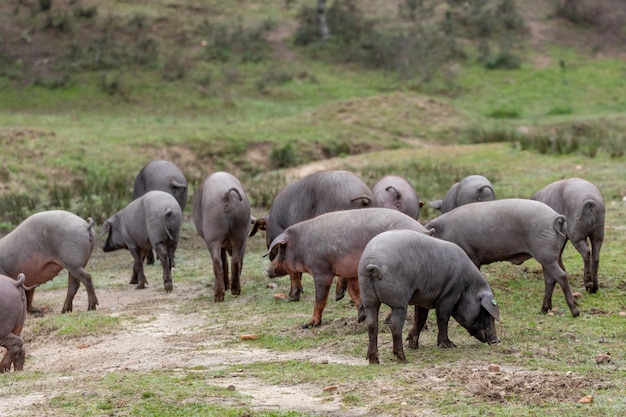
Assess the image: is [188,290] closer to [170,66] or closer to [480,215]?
[480,215]

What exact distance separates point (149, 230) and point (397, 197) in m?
3.11

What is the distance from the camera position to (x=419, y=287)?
8.30m

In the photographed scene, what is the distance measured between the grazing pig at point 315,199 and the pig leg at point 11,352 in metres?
3.41

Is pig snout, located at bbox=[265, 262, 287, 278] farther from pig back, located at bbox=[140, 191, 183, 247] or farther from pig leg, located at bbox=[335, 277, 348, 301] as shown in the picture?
pig back, located at bbox=[140, 191, 183, 247]

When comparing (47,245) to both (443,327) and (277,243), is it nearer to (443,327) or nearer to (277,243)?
(277,243)

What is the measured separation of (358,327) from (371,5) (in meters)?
35.9

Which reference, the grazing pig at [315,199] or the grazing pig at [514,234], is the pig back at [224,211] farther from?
the grazing pig at [514,234]

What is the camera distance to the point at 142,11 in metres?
39.7

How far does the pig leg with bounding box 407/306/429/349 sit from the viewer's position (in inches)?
341

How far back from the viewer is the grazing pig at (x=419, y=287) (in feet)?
26.5

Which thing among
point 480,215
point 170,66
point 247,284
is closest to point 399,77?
point 170,66

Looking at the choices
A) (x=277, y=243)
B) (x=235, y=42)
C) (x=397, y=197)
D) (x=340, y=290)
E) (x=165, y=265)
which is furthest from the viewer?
(x=235, y=42)

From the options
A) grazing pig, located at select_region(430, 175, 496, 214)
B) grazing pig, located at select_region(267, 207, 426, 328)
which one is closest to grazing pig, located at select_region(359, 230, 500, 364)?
grazing pig, located at select_region(267, 207, 426, 328)

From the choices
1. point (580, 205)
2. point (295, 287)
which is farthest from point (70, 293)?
point (580, 205)
